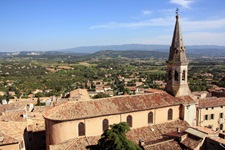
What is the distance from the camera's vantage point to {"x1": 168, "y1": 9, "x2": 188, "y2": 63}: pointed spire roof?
32.8 m

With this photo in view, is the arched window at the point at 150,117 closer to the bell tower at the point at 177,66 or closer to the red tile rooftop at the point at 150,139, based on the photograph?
the red tile rooftop at the point at 150,139

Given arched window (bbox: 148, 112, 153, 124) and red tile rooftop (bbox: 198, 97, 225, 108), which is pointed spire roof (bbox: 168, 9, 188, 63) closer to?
arched window (bbox: 148, 112, 153, 124)

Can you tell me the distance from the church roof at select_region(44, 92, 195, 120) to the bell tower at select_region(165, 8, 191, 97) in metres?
1.51

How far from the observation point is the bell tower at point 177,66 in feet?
108

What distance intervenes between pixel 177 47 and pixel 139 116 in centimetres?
1185

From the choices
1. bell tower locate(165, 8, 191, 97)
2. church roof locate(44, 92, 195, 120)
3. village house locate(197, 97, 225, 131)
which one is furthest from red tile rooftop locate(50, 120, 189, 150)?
A: village house locate(197, 97, 225, 131)

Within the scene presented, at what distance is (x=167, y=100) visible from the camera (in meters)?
32.3

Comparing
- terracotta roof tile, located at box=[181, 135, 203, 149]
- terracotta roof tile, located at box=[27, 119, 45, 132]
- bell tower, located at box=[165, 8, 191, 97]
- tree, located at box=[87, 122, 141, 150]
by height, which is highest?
bell tower, located at box=[165, 8, 191, 97]

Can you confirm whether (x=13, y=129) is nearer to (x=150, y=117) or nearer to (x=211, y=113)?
(x=150, y=117)

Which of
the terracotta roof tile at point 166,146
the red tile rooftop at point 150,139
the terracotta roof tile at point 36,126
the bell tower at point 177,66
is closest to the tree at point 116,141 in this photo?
the red tile rooftop at point 150,139

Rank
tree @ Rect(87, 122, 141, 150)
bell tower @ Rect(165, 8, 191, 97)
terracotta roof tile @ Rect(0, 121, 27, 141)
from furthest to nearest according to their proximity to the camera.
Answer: bell tower @ Rect(165, 8, 191, 97)
terracotta roof tile @ Rect(0, 121, 27, 141)
tree @ Rect(87, 122, 141, 150)

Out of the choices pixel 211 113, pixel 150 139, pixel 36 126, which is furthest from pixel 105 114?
pixel 211 113

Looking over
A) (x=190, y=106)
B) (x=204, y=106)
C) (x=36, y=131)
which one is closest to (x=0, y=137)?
(x=36, y=131)

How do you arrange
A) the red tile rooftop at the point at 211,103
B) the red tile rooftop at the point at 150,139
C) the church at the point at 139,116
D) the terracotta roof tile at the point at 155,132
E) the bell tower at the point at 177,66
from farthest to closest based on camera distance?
the red tile rooftop at the point at 211,103 → the bell tower at the point at 177,66 → the terracotta roof tile at the point at 155,132 → the church at the point at 139,116 → the red tile rooftop at the point at 150,139
